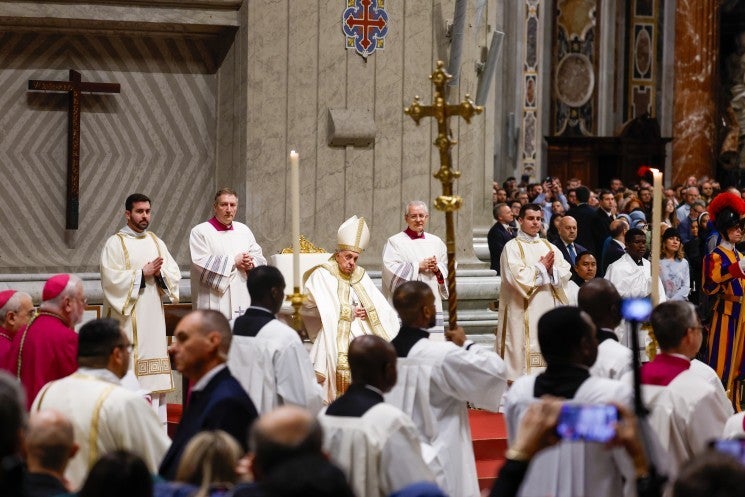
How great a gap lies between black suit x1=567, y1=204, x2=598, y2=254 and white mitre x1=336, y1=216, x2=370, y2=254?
228 inches

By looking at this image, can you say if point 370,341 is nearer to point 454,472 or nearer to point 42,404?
point 42,404

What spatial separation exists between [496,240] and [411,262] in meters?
3.56

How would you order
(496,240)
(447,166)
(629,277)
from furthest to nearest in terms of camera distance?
1. (496,240)
2. (629,277)
3. (447,166)

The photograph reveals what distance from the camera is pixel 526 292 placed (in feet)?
33.7

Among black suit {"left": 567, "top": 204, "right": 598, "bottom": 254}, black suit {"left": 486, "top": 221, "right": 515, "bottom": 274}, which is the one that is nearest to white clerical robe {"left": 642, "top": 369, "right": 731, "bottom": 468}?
black suit {"left": 486, "top": 221, "right": 515, "bottom": 274}

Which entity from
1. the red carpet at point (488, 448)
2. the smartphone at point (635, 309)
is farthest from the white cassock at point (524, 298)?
the smartphone at point (635, 309)

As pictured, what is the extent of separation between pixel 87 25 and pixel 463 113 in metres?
5.37

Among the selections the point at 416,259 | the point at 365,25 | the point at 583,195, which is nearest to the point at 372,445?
the point at 416,259

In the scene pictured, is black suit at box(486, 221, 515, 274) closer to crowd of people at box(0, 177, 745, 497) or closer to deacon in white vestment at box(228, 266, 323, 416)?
crowd of people at box(0, 177, 745, 497)

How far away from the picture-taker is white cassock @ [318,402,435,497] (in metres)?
4.67

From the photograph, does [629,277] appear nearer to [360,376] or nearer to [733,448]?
[360,376]

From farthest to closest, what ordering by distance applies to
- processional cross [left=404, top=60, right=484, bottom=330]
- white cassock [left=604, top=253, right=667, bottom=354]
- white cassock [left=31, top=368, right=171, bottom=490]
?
white cassock [left=604, top=253, right=667, bottom=354] < processional cross [left=404, top=60, right=484, bottom=330] < white cassock [left=31, top=368, right=171, bottom=490]

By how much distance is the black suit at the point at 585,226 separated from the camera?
1452 centimetres

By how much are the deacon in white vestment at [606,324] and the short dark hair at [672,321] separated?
36 cm
